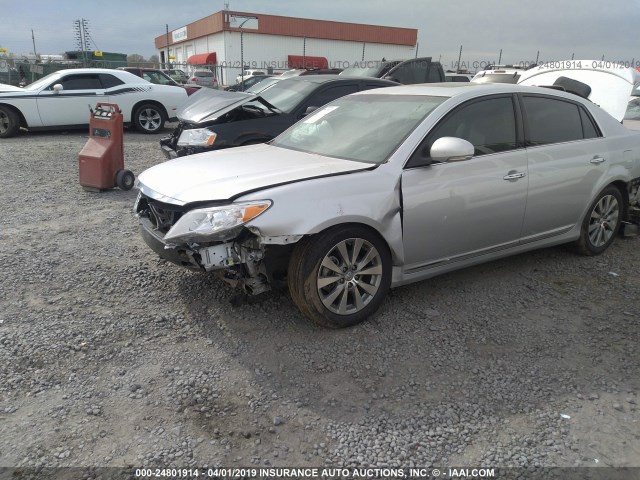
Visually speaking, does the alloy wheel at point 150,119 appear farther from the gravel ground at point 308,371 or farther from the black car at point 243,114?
the gravel ground at point 308,371

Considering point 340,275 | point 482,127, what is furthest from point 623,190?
point 340,275

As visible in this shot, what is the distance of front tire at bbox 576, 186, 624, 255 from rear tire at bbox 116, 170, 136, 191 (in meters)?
5.69

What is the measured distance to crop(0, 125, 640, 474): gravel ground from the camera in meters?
2.45

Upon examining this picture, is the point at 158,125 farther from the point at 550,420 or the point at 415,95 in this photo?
the point at 550,420

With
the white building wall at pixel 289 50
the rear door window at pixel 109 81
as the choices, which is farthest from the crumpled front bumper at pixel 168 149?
the white building wall at pixel 289 50

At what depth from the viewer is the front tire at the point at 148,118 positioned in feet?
41.3

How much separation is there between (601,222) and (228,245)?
12.3 feet

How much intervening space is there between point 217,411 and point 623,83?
282 inches

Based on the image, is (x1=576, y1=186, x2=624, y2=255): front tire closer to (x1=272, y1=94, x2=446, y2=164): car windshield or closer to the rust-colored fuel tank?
(x1=272, y1=94, x2=446, y2=164): car windshield

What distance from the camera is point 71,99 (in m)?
11.7

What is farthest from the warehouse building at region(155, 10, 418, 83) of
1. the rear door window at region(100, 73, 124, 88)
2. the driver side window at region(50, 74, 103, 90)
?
the driver side window at region(50, 74, 103, 90)

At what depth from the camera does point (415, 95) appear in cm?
417

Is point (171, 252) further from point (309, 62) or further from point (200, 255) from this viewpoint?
point (309, 62)

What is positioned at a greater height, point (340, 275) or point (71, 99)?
point (71, 99)
